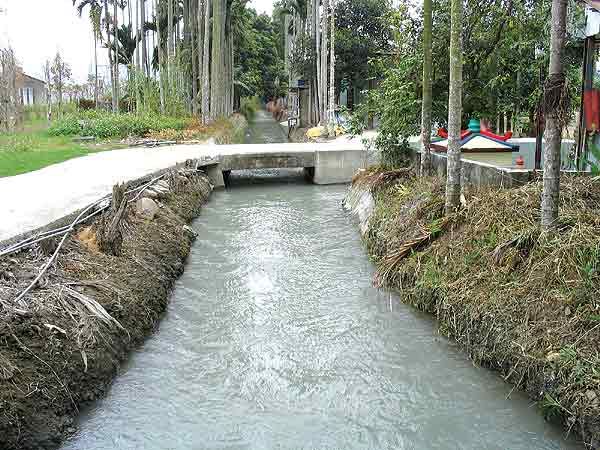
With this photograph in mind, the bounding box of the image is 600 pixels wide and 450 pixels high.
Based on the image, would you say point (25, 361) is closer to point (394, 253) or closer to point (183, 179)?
point (394, 253)

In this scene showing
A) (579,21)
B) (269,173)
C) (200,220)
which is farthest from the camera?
(269,173)

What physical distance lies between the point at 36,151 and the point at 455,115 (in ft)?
52.3

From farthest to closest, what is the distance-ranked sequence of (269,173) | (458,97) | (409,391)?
1. (269,173)
2. (458,97)
3. (409,391)

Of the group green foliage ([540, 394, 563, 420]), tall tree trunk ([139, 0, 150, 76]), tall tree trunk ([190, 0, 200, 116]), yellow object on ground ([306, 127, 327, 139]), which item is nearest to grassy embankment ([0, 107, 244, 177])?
yellow object on ground ([306, 127, 327, 139])

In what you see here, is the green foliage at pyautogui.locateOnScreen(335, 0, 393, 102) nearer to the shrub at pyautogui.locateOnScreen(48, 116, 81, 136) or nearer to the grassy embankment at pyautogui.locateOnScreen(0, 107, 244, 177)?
the grassy embankment at pyautogui.locateOnScreen(0, 107, 244, 177)

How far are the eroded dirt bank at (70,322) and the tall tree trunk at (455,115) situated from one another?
462 centimetres

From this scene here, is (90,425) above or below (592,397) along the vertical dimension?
below

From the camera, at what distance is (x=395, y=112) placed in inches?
588

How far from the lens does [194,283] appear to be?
11.2 meters

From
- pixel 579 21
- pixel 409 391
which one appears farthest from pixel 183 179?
pixel 409 391

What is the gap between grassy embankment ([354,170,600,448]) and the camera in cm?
611

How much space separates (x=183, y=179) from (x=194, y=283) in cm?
717

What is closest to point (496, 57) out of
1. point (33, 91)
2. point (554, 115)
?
point (554, 115)

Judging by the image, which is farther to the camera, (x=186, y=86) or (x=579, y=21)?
(x=186, y=86)
